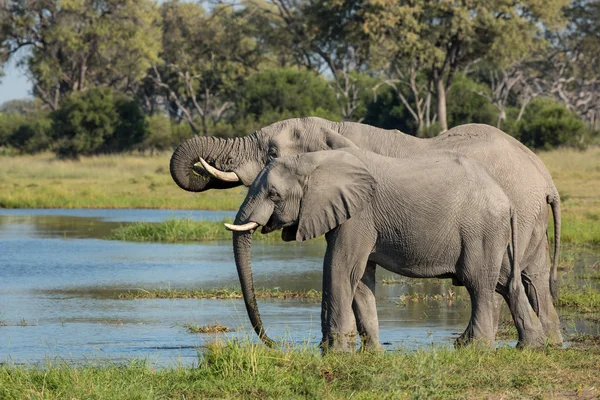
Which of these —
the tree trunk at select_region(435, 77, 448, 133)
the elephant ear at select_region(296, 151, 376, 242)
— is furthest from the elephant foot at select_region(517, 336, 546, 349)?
the tree trunk at select_region(435, 77, 448, 133)

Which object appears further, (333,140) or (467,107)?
(467,107)

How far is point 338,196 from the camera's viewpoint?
317 inches

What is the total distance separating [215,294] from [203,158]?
330cm

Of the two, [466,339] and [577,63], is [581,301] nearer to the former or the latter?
[466,339]

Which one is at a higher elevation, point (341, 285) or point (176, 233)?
point (341, 285)

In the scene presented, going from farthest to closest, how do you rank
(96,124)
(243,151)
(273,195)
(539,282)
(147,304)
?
1. (96,124)
2. (147,304)
3. (243,151)
4. (539,282)
5. (273,195)

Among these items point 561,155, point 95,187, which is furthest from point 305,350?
point 561,155

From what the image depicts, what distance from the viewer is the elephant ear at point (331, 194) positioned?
8.03 meters

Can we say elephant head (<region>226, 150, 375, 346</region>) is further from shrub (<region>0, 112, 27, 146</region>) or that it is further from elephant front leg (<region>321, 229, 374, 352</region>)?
shrub (<region>0, 112, 27, 146</region>)

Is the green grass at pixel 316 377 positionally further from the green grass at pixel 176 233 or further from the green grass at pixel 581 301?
the green grass at pixel 176 233

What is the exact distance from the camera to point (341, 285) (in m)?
8.09

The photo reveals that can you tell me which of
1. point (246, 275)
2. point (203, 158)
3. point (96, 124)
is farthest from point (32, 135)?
point (246, 275)

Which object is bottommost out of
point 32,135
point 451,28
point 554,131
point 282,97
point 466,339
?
point 32,135

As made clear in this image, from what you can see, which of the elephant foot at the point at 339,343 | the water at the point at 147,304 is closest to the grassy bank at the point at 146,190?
the water at the point at 147,304
